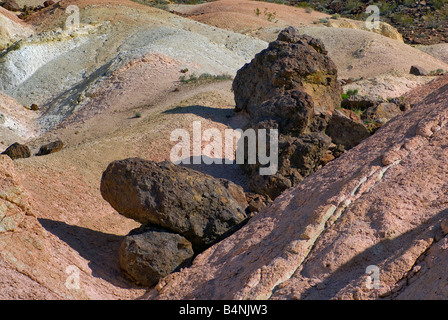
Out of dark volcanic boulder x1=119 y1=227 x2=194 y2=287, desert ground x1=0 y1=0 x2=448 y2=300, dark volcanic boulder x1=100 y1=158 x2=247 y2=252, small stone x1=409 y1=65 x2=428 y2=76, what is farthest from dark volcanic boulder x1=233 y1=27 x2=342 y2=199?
small stone x1=409 y1=65 x2=428 y2=76

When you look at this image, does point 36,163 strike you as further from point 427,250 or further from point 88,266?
point 427,250

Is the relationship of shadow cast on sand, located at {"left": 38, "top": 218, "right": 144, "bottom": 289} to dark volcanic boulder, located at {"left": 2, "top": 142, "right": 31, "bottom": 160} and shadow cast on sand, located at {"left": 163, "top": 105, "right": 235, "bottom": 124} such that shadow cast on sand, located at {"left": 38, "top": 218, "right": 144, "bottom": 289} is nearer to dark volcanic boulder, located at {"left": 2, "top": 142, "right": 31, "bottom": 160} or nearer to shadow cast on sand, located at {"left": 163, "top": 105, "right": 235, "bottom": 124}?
dark volcanic boulder, located at {"left": 2, "top": 142, "right": 31, "bottom": 160}

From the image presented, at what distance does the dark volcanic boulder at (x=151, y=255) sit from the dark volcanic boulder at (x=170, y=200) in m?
0.20

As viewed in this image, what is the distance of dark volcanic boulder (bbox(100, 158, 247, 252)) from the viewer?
7629 mm

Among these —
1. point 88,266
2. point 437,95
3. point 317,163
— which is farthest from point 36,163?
point 437,95

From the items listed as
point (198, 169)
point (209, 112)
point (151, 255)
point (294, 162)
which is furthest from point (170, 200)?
point (209, 112)

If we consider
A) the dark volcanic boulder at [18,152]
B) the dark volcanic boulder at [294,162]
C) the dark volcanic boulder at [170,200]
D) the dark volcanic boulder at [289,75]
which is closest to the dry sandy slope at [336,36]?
the dark volcanic boulder at [289,75]

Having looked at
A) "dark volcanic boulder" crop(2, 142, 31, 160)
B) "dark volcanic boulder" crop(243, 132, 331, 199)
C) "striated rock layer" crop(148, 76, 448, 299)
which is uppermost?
"striated rock layer" crop(148, 76, 448, 299)

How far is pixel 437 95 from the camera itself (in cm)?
868

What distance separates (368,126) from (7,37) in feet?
51.5
